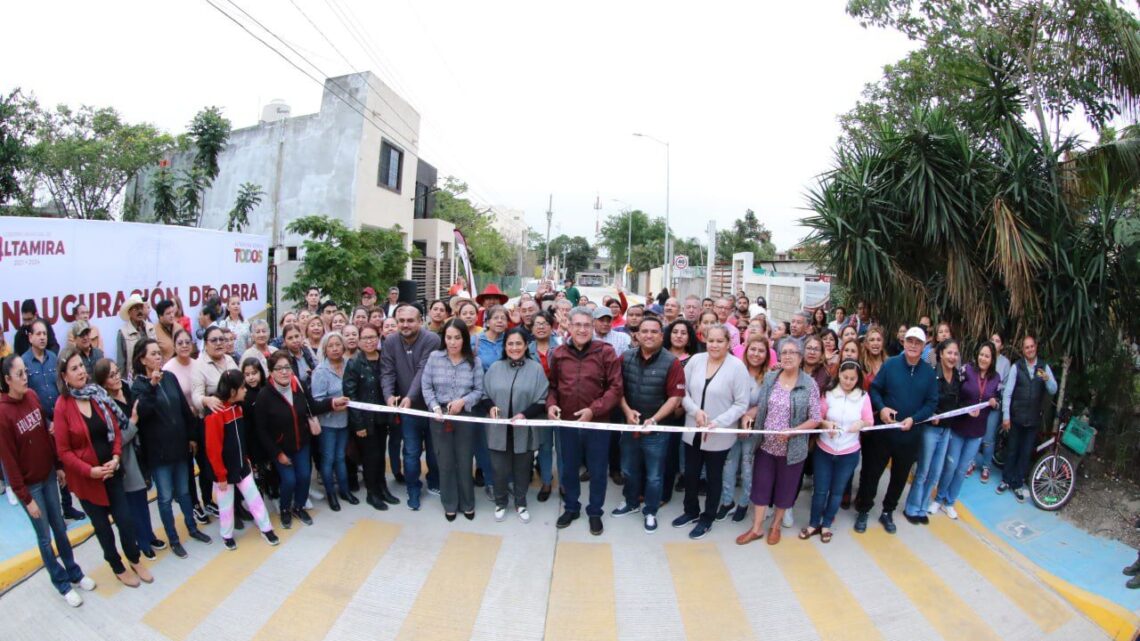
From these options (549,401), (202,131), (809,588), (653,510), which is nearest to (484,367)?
(549,401)

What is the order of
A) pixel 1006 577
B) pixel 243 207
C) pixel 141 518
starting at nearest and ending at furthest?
pixel 141 518
pixel 1006 577
pixel 243 207

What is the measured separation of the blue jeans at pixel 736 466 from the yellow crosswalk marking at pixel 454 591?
195cm

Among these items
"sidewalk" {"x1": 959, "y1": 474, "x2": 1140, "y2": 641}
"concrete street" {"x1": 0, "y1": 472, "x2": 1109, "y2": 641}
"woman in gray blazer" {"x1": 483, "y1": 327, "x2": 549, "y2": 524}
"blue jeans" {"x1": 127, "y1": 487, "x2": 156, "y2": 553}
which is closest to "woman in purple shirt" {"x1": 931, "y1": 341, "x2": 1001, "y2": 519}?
"sidewalk" {"x1": 959, "y1": 474, "x2": 1140, "y2": 641}

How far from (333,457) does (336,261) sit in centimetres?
877

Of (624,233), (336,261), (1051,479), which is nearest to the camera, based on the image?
(1051,479)

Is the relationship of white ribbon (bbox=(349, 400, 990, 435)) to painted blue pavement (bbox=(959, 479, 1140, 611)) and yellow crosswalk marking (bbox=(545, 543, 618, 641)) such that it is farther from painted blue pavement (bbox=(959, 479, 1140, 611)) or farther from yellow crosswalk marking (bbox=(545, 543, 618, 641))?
painted blue pavement (bbox=(959, 479, 1140, 611))

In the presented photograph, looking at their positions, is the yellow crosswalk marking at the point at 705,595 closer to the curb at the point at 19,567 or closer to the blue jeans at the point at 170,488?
the blue jeans at the point at 170,488

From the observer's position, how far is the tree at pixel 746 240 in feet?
163

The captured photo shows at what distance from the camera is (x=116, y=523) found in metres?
3.95

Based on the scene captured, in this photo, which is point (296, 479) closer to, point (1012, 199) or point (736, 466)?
point (736, 466)

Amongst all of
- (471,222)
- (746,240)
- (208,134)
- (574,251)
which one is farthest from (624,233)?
(208,134)

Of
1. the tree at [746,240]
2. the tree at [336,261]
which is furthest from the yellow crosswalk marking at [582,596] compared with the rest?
the tree at [746,240]

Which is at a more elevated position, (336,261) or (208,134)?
(208,134)

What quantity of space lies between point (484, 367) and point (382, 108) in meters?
15.7
